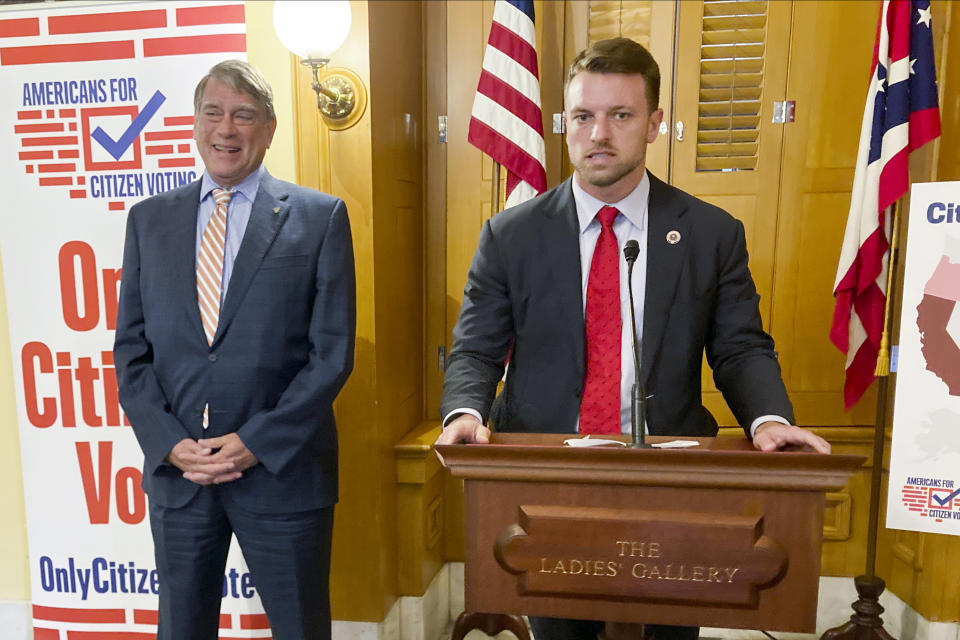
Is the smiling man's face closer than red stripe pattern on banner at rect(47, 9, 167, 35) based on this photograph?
Yes

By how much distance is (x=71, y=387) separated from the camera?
8.50ft

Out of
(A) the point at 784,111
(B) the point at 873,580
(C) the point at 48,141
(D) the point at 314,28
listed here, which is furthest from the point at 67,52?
(B) the point at 873,580

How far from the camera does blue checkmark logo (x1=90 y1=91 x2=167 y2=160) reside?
8.00 ft

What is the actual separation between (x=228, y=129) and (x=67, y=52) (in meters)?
1.01

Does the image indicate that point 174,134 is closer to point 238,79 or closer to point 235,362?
point 238,79

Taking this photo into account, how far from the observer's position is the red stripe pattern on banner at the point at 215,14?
2.37 metres

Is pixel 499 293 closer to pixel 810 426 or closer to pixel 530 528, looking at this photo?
pixel 530 528

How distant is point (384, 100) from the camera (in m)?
2.58

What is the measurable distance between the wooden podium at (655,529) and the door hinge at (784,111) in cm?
225

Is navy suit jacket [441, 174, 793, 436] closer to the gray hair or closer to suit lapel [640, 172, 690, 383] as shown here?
suit lapel [640, 172, 690, 383]

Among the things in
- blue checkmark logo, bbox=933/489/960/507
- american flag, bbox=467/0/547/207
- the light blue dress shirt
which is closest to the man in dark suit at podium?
the light blue dress shirt

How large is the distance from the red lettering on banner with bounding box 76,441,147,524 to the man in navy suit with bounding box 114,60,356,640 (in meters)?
0.73

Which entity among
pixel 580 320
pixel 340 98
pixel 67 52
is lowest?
pixel 580 320

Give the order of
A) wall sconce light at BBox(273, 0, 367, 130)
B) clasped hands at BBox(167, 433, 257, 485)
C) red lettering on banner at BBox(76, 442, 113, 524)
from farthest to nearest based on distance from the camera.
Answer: red lettering on banner at BBox(76, 442, 113, 524) < wall sconce light at BBox(273, 0, 367, 130) < clasped hands at BBox(167, 433, 257, 485)
